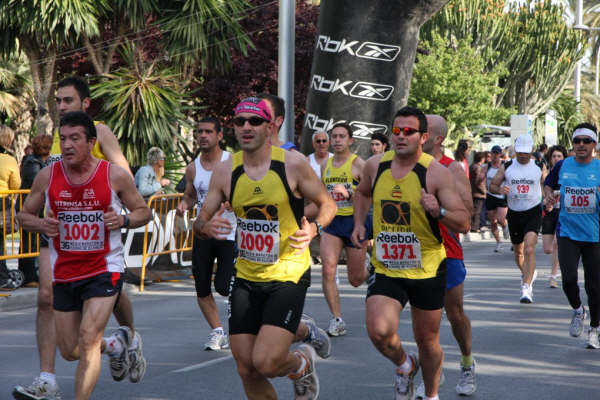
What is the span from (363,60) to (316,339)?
10440mm

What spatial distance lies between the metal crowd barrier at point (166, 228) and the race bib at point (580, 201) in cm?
576

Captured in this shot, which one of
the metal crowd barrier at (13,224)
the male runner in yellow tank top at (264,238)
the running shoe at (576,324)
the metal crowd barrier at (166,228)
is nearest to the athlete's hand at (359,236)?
the male runner in yellow tank top at (264,238)

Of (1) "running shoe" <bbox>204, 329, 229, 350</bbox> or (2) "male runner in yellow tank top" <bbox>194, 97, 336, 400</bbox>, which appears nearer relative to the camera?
(2) "male runner in yellow tank top" <bbox>194, 97, 336, 400</bbox>

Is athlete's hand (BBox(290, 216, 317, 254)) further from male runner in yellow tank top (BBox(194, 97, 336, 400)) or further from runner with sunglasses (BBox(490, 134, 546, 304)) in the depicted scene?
runner with sunglasses (BBox(490, 134, 546, 304))

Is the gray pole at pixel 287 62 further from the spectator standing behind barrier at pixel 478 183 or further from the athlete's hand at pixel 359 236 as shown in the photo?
the athlete's hand at pixel 359 236

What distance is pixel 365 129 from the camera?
16.0 metres

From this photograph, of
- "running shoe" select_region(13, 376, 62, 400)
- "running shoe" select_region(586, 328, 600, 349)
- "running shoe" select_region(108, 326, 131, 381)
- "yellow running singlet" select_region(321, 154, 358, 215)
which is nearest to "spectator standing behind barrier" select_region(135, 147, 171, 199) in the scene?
"yellow running singlet" select_region(321, 154, 358, 215)

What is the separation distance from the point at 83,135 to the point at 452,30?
36281 millimetres

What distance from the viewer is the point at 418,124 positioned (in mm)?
5574

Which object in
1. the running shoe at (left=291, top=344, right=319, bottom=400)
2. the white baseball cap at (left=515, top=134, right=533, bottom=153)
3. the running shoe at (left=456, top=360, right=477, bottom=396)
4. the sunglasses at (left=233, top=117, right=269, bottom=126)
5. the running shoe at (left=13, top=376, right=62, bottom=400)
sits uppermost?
the sunglasses at (left=233, top=117, right=269, bottom=126)

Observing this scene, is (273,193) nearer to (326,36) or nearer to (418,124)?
(418,124)

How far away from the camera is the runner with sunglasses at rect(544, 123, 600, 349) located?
8.24 metres

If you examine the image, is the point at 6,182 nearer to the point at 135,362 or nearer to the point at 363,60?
the point at 135,362

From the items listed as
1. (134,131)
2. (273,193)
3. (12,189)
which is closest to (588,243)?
(273,193)
